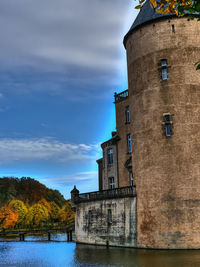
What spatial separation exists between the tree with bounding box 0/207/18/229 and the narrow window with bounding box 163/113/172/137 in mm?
46823

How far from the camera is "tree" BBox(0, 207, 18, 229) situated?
209ft

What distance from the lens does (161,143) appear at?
25.4 m

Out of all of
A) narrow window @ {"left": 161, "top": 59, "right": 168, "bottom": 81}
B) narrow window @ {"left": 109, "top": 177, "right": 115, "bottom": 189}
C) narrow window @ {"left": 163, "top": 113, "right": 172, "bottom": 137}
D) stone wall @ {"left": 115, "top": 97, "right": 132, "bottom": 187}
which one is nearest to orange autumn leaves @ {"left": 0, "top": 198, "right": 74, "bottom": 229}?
narrow window @ {"left": 109, "top": 177, "right": 115, "bottom": 189}

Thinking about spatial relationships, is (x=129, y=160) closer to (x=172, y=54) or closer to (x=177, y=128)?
(x=177, y=128)

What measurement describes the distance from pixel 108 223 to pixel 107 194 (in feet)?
8.01

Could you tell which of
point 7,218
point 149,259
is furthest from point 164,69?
point 7,218

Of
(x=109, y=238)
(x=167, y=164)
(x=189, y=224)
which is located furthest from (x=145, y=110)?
(x=109, y=238)

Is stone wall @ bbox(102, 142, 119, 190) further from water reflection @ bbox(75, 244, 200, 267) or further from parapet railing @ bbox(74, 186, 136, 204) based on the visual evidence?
water reflection @ bbox(75, 244, 200, 267)

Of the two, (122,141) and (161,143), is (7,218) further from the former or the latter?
(161,143)

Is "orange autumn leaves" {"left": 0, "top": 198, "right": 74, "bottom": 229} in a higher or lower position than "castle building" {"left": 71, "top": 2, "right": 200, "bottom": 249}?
lower

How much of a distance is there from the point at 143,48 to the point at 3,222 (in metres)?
48.2

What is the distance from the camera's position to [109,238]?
2781cm

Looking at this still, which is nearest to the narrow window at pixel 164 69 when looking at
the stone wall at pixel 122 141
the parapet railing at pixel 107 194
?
the stone wall at pixel 122 141

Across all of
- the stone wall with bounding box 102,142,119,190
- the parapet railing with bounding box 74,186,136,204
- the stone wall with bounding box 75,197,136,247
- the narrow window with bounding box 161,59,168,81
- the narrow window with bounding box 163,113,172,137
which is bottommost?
the stone wall with bounding box 75,197,136,247
